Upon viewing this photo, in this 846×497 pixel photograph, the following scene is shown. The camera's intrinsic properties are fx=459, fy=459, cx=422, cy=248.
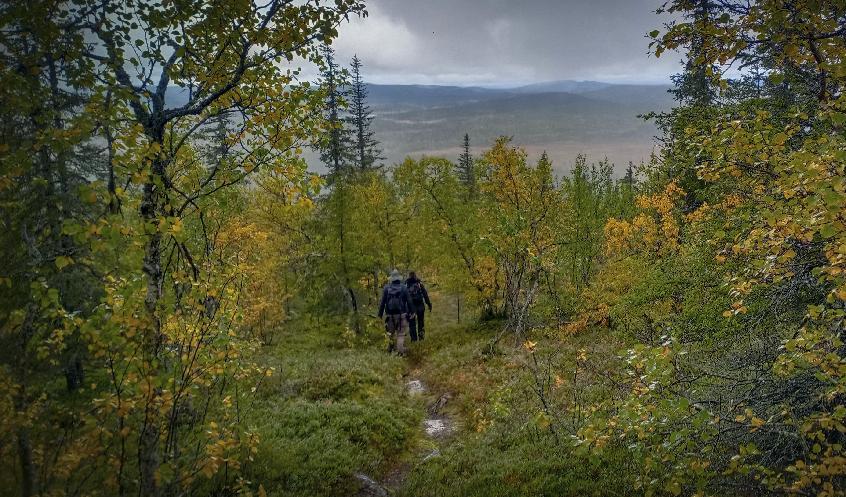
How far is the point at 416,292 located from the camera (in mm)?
21531

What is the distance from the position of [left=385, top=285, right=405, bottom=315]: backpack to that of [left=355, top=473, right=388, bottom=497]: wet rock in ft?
32.9

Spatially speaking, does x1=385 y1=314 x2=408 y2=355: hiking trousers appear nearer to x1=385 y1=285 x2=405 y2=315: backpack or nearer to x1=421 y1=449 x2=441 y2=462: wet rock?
x1=385 y1=285 x2=405 y2=315: backpack

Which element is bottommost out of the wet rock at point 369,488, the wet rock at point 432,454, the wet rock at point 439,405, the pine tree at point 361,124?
the wet rock at point 439,405

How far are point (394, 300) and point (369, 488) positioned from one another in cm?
1047

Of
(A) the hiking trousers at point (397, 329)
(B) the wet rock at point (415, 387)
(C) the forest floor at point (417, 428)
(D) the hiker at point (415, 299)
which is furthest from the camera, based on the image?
(D) the hiker at point (415, 299)

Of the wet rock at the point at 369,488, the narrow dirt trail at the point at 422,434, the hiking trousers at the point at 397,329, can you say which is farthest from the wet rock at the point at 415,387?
the wet rock at the point at 369,488

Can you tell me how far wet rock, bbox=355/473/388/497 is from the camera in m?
9.13

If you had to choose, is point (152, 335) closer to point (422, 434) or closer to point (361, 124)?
point (422, 434)

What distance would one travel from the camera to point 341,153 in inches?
1458

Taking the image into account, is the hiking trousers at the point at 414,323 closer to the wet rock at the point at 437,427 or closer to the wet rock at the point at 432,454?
the wet rock at the point at 437,427

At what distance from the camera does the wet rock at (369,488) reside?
913cm

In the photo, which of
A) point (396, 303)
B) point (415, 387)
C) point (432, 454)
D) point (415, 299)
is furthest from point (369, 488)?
point (415, 299)

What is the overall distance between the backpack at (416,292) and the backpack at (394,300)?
1727mm

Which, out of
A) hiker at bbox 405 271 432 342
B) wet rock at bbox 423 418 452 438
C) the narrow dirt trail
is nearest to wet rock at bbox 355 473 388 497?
the narrow dirt trail
